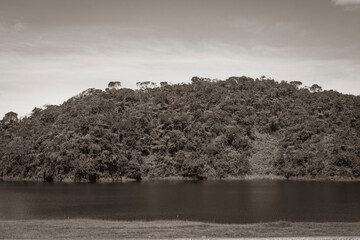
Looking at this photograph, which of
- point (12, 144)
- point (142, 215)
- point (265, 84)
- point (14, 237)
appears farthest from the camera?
point (265, 84)

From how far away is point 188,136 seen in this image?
13350 centimetres

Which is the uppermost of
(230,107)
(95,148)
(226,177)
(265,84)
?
(265,84)

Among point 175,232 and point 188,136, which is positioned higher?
point 188,136

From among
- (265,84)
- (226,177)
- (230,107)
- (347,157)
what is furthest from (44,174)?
(265,84)

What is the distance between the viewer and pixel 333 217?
3797 cm

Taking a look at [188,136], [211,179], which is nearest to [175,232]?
[211,179]

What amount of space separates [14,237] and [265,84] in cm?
15425

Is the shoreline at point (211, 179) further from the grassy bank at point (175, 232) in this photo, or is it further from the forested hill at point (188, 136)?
the grassy bank at point (175, 232)

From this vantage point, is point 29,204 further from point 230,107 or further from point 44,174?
point 230,107

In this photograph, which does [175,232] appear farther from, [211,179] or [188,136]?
[188,136]

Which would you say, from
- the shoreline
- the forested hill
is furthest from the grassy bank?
the forested hill

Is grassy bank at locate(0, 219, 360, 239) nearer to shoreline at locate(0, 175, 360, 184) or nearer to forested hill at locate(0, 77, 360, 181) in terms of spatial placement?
shoreline at locate(0, 175, 360, 184)

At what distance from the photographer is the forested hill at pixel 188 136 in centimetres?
11694

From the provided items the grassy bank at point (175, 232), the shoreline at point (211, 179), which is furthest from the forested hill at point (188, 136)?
the grassy bank at point (175, 232)
